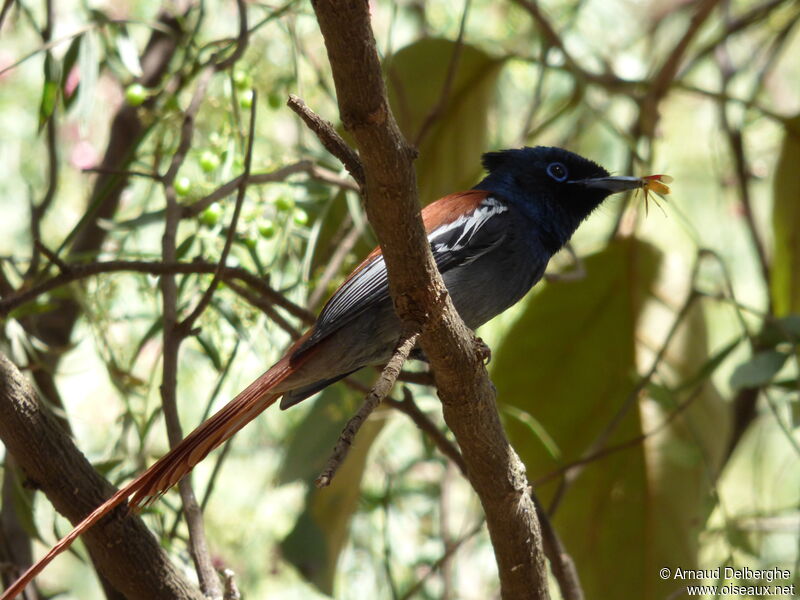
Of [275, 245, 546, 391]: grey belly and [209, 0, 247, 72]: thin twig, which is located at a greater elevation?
[209, 0, 247, 72]: thin twig

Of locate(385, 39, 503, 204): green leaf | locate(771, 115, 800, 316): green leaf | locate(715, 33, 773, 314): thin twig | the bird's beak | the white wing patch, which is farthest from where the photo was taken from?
locate(715, 33, 773, 314): thin twig

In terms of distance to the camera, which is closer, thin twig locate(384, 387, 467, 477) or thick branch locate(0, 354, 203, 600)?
thick branch locate(0, 354, 203, 600)

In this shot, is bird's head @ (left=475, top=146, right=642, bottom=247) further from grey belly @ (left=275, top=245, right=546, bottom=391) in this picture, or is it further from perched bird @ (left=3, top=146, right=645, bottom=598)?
grey belly @ (left=275, top=245, right=546, bottom=391)

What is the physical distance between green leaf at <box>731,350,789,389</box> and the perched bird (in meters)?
0.77

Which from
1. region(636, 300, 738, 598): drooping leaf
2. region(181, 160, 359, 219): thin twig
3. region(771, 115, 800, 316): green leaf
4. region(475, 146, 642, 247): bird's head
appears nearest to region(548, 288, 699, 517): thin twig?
region(636, 300, 738, 598): drooping leaf

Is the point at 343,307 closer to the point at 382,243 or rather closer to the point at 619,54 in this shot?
the point at 382,243

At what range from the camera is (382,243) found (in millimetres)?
2033

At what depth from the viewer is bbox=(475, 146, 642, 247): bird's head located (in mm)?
3576

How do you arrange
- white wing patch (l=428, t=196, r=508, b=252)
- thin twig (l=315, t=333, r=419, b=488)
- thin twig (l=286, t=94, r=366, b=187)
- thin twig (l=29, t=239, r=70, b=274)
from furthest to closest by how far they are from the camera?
white wing patch (l=428, t=196, r=508, b=252) → thin twig (l=29, t=239, r=70, b=274) → thin twig (l=286, t=94, r=366, b=187) → thin twig (l=315, t=333, r=419, b=488)

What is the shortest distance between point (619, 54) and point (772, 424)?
246cm

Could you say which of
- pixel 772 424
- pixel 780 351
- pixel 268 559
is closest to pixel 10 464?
pixel 268 559

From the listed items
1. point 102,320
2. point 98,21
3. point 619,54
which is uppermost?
point 619,54

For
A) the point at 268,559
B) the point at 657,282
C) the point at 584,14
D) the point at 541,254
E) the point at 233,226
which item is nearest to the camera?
the point at 233,226

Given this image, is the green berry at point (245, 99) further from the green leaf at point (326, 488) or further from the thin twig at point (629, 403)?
the thin twig at point (629, 403)
